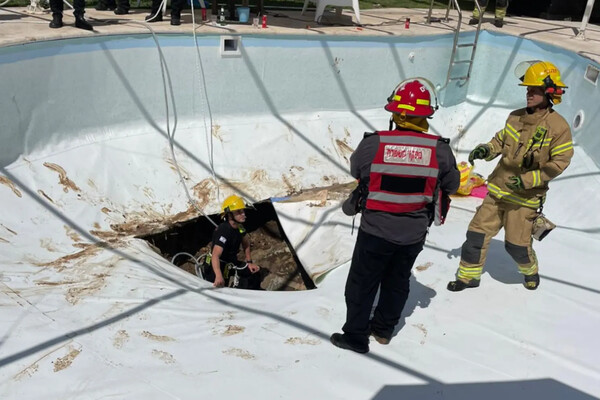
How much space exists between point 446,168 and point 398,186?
27cm

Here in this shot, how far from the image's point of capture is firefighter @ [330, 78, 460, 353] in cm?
281

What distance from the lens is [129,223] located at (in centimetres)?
554

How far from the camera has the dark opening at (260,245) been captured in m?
5.94

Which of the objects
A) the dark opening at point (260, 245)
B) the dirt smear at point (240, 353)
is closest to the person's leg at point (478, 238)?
the dirt smear at point (240, 353)

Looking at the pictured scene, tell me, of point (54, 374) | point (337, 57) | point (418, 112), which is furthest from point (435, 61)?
point (54, 374)

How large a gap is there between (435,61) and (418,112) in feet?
18.8

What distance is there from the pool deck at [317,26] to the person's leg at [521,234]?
4.03 m

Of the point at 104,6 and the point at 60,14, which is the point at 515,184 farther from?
the point at 104,6

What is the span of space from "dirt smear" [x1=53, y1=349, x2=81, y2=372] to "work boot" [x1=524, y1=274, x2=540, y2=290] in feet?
10.3

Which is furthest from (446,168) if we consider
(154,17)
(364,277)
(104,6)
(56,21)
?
(104,6)

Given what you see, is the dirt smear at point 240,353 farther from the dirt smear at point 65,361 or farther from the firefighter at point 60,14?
the firefighter at point 60,14

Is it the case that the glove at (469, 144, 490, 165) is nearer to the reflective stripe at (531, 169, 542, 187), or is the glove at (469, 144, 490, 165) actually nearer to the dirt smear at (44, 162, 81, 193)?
the reflective stripe at (531, 169, 542, 187)

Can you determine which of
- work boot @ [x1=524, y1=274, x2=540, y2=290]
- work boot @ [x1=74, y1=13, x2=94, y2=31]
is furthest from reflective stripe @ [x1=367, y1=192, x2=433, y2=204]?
work boot @ [x1=74, y1=13, x2=94, y2=31]

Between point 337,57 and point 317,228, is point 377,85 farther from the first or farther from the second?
point 317,228
